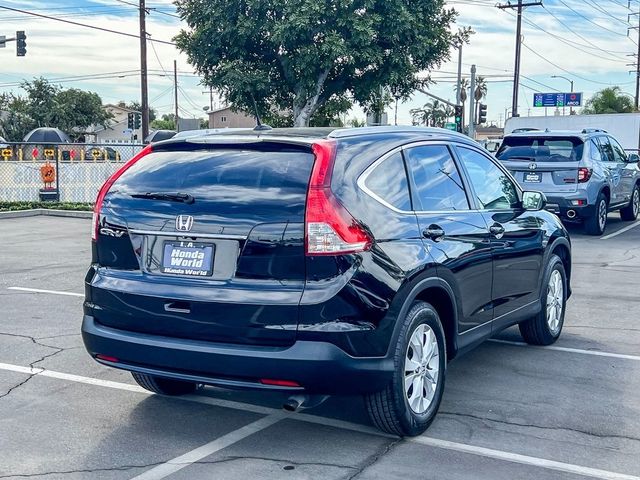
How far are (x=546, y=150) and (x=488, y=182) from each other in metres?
9.26

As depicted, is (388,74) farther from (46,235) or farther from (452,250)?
(452,250)

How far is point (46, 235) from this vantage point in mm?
15625

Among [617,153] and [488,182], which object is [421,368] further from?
[617,153]

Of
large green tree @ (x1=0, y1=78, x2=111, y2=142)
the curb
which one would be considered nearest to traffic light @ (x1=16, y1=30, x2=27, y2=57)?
the curb

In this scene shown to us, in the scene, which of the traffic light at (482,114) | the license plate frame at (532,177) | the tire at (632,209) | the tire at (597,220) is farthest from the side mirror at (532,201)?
the traffic light at (482,114)

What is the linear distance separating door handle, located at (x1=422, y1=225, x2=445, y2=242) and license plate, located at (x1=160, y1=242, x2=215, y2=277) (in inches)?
51.4

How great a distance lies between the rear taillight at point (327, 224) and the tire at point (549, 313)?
2.94 m

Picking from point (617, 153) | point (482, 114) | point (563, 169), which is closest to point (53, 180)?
point (563, 169)

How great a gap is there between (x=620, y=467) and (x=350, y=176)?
2.13 meters

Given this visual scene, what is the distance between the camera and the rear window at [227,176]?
14.8 ft

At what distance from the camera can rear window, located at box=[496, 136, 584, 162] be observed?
14.9 m

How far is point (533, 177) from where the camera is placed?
14922mm

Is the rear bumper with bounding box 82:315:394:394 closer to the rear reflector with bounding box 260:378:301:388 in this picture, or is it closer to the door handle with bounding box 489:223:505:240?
the rear reflector with bounding box 260:378:301:388

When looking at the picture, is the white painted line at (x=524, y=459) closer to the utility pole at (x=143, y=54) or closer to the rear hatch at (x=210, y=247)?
the rear hatch at (x=210, y=247)
